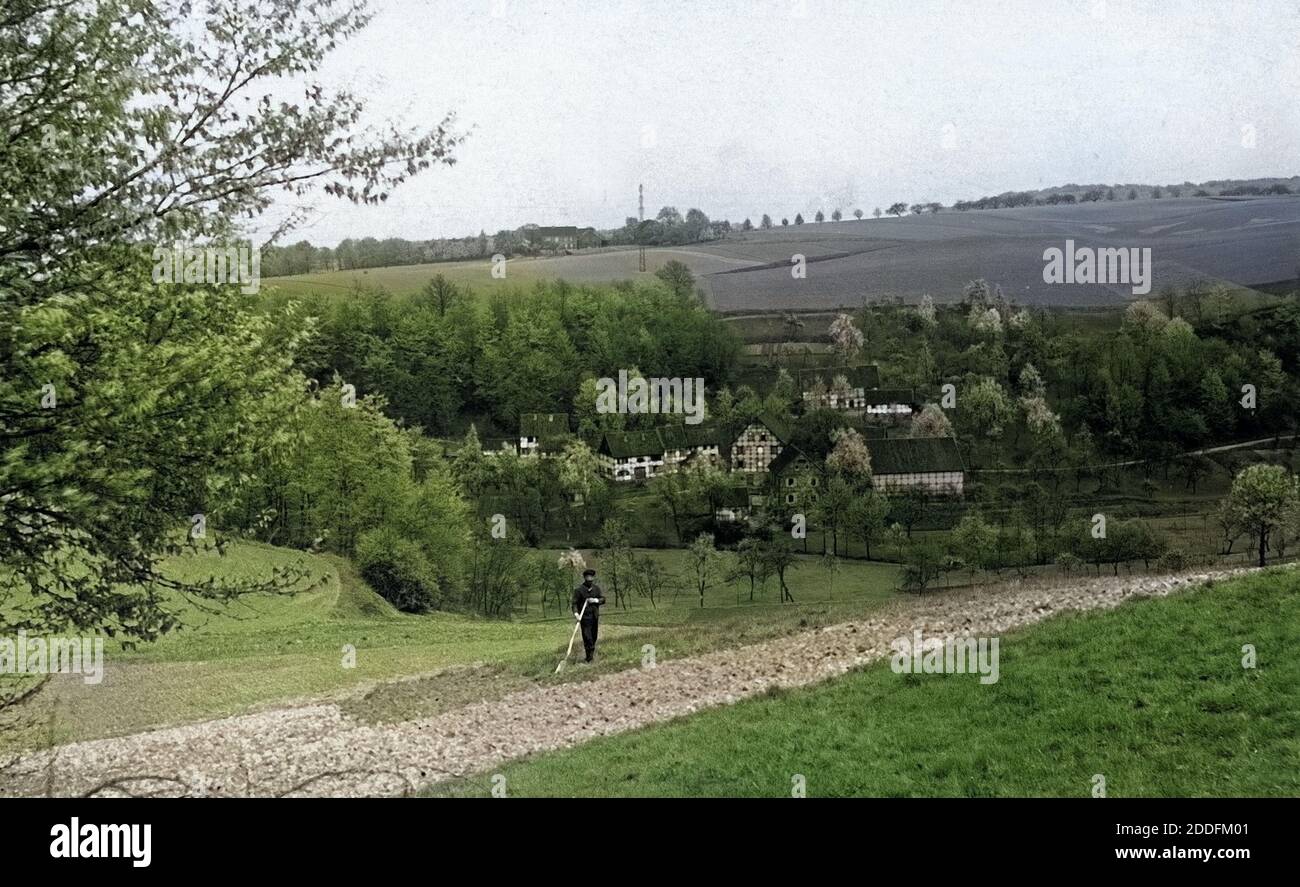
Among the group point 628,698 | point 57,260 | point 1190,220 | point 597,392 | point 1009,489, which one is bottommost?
point 628,698

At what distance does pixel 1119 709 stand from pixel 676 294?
10393 millimetres

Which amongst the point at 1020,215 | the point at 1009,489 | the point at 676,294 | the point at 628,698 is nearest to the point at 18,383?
the point at 628,698

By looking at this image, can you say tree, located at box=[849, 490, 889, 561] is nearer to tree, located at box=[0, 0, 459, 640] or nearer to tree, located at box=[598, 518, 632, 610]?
tree, located at box=[598, 518, 632, 610]

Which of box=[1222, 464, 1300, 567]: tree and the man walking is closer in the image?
the man walking

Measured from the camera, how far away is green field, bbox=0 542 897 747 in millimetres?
13609

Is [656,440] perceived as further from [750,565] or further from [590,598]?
[590,598]

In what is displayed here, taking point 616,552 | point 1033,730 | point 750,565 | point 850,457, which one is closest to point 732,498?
point 750,565

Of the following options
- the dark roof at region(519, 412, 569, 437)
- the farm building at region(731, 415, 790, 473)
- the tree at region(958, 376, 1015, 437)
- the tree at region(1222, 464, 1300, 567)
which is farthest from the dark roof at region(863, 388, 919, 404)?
the tree at region(1222, 464, 1300, 567)

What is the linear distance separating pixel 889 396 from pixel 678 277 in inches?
165

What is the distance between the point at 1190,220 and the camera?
20109 millimetres

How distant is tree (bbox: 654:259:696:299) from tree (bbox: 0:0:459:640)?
7.60 meters
